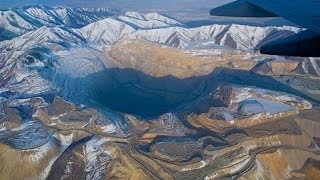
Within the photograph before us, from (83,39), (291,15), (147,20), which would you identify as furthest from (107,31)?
(291,15)

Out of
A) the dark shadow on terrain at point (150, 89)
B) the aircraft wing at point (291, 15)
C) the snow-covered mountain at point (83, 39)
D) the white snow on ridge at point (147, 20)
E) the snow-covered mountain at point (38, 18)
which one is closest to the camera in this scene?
the aircraft wing at point (291, 15)

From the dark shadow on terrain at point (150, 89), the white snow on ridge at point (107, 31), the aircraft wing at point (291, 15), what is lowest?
the dark shadow on terrain at point (150, 89)

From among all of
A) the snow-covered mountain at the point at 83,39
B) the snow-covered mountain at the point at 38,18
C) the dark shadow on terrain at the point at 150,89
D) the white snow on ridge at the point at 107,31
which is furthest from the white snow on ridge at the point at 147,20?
the dark shadow on terrain at the point at 150,89

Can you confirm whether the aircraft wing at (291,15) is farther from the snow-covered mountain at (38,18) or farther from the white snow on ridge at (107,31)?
the snow-covered mountain at (38,18)

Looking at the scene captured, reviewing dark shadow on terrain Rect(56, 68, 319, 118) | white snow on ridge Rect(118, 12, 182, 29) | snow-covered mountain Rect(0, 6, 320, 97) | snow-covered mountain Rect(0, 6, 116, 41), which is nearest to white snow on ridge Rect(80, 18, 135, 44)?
snow-covered mountain Rect(0, 6, 320, 97)

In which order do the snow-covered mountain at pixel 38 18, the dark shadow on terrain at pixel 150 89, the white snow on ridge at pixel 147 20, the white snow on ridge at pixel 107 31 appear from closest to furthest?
the dark shadow on terrain at pixel 150 89 < the white snow on ridge at pixel 107 31 < the snow-covered mountain at pixel 38 18 < the white snow on ridge at pixel 147 20

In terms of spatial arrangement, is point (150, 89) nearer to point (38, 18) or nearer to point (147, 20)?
point (147, 20)
